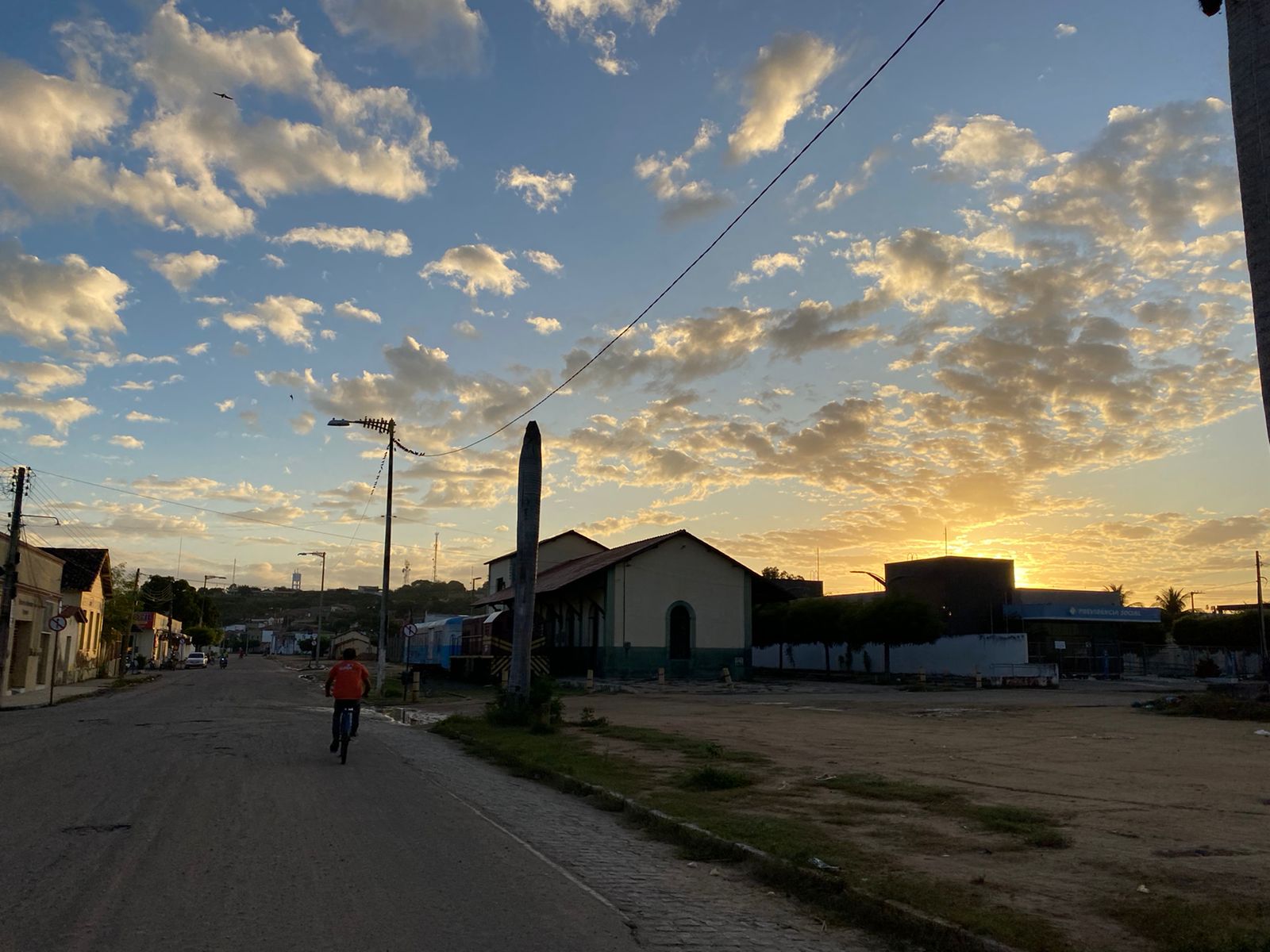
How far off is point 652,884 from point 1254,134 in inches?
271

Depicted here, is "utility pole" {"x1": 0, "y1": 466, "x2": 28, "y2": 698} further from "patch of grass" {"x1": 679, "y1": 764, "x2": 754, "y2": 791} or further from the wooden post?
"patch of grass" {"x1": 679, "y1": 764, "x2": 754, "y2": 791}

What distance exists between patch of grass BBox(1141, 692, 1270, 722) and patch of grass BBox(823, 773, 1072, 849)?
17.0m

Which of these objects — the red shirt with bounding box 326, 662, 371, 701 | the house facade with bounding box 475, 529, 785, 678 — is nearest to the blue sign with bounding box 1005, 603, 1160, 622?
the house facade with bounding box 475, 529, 785, 678

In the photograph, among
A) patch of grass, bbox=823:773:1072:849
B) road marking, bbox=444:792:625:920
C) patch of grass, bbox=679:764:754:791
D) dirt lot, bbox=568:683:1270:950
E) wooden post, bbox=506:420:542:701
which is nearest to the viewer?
dirt lot, bbox=568:683:1270:950

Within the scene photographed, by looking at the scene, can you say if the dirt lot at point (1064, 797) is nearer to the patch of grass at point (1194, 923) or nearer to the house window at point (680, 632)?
the patch of grass at point (1194, 923)

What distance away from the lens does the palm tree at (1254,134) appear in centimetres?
618

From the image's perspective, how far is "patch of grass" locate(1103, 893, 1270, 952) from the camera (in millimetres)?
5359

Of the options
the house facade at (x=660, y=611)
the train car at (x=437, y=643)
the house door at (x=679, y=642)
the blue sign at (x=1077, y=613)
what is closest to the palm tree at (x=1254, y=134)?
the house facade at (x=660, y=611)

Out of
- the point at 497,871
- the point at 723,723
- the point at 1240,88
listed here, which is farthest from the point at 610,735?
the point at 1240,88

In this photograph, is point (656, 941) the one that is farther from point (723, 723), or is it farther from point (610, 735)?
point (723, 723)

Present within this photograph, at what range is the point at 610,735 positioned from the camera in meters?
19.0

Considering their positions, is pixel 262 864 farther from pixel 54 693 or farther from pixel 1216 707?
pixel 54 693

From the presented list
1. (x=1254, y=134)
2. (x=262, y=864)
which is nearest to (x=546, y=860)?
(x=262, y=864)

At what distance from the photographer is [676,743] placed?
56.6ft
